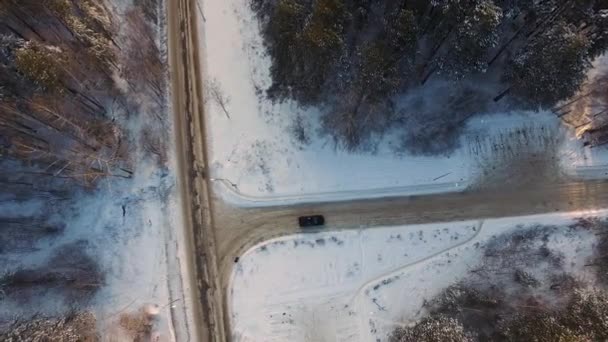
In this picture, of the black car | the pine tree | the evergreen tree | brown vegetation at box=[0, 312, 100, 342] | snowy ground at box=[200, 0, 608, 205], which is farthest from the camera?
snowy ground at box=[200, 0, 608, 205]

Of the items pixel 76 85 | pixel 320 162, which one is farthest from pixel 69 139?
pixel 320 162

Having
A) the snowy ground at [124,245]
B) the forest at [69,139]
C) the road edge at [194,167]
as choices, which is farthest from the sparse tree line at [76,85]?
the snowy ground at [124,245]

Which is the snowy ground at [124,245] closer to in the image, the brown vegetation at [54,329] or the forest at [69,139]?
the forest at [69,139]

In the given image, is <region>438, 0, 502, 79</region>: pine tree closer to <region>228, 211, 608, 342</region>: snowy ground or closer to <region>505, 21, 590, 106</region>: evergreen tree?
<region>505, 21, 590, 106</region>: evergreen tree

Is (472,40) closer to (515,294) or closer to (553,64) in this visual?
(553,64)

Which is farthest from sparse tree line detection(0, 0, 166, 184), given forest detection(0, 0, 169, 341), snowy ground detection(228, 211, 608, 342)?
snowy ground detection(228, 211, 608, 342)
